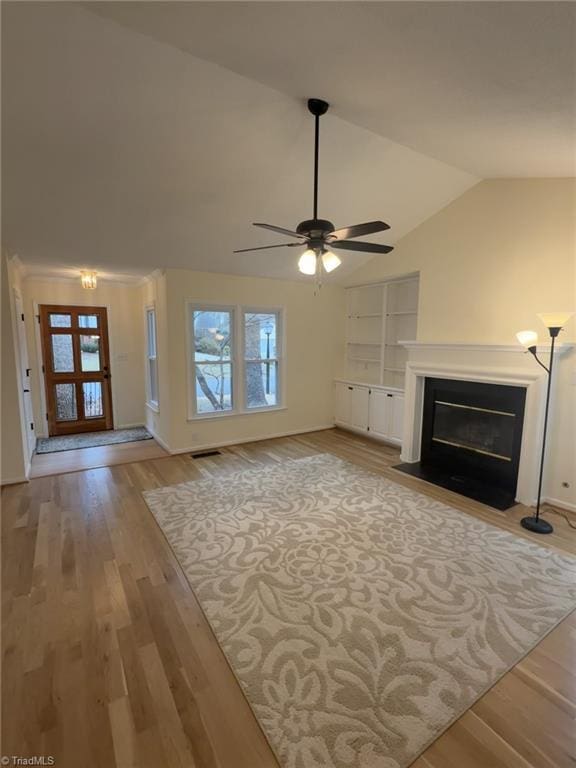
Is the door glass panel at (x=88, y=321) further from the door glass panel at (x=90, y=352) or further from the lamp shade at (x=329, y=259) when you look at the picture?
the lamp shade at (x=329, y=259)

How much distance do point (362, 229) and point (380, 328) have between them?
3794mm

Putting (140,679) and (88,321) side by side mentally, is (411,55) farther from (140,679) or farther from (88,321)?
(88,321)

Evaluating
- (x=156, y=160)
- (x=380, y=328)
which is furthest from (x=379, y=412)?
(x=156, y=160)

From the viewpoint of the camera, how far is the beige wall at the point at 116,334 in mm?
5648

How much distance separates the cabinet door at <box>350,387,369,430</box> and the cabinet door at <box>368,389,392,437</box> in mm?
112

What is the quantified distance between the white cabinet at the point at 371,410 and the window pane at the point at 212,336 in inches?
85.8

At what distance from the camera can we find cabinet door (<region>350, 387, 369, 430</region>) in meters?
5.88

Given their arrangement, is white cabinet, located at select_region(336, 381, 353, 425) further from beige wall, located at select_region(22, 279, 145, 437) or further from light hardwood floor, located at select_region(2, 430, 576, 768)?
beige wall, located at select_region(22, 279, 145, 437)

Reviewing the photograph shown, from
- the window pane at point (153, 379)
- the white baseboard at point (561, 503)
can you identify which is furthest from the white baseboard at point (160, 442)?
the white baseboard at point (561, 503)

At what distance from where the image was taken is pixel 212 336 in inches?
207

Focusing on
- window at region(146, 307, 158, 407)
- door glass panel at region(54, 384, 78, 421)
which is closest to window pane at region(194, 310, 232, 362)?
window at region(146, 307, 158, 407)

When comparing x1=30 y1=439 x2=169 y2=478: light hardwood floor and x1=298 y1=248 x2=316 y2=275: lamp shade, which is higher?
x1=298 y1=248 x2=316 y2=275: lamp shade

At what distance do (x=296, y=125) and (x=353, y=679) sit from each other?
11.9ft

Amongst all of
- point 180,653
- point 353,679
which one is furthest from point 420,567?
point 180,653
